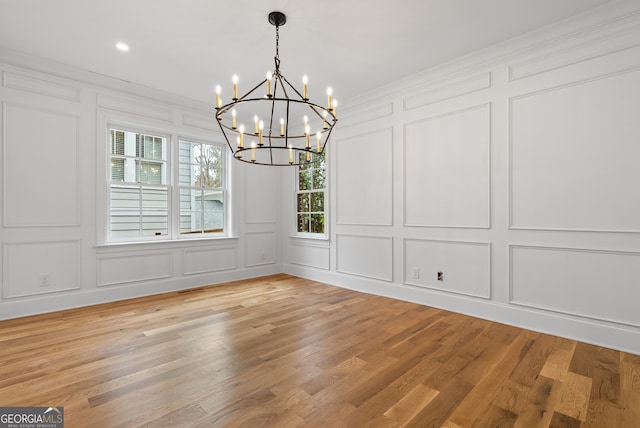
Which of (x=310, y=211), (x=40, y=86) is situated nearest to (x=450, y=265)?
(x=310, y=211)

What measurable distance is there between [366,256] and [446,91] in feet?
7.72

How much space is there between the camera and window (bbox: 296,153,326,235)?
525 centimetres

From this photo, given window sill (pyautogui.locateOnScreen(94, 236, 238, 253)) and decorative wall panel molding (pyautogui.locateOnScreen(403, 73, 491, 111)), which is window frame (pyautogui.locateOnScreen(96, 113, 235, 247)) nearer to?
window sill (pyautogui.locateOnScreen(94, 236, 238, 253))

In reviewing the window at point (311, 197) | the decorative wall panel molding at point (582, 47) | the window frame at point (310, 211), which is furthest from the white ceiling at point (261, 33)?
the window at point (311, 197)

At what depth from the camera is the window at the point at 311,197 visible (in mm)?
5246

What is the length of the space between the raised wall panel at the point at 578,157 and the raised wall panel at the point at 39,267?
4997mm

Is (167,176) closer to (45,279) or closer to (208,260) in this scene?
(208,260)

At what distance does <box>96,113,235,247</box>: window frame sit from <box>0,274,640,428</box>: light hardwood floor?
1173 mm

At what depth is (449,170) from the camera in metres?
3.63

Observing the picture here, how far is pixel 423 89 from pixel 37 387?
446 centimetres

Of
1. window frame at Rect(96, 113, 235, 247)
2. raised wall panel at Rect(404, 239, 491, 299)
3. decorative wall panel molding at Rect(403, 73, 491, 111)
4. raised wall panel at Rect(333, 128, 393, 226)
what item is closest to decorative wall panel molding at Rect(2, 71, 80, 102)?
window frame at Rect(96, 113, 235, 247)

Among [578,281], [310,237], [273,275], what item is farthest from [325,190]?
[578,281]

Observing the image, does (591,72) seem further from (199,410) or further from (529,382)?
(199,410)

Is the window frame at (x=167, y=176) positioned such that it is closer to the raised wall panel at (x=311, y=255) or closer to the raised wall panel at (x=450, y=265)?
the raised wall panel at (x=311, y=255)
